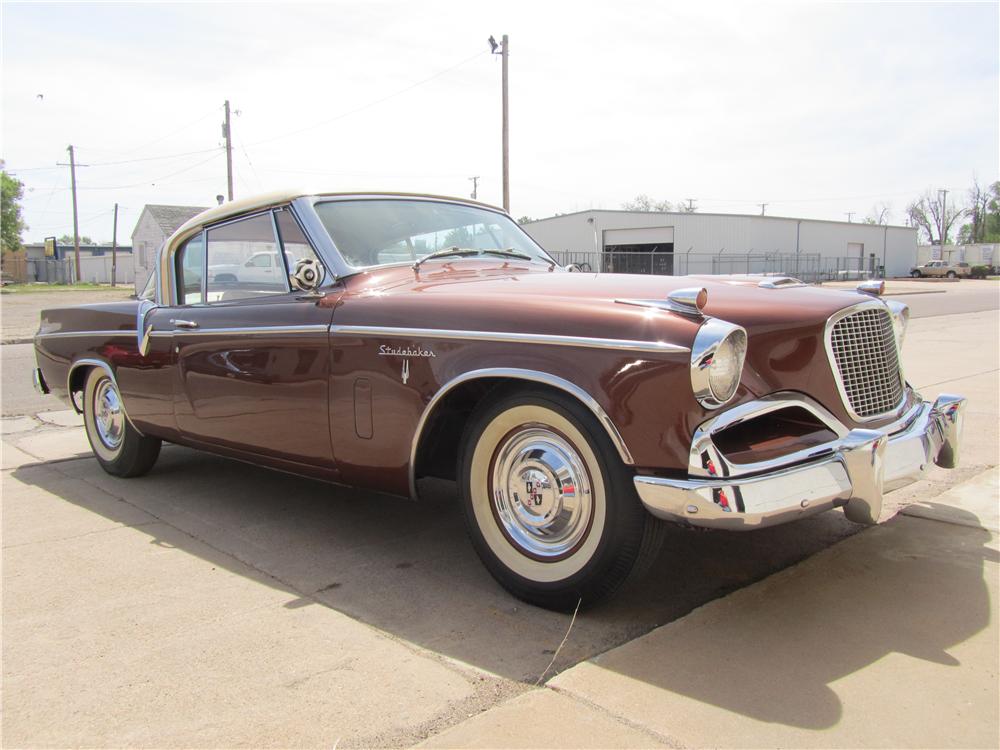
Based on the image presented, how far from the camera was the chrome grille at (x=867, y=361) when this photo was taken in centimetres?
292

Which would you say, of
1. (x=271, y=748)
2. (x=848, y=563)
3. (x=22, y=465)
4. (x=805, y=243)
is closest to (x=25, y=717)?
(x=271, y=748)

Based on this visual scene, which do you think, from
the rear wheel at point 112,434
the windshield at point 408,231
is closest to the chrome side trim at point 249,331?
the windshield at point 408,231

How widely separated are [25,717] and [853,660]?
8.15ft

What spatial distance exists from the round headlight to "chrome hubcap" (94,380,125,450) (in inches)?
156

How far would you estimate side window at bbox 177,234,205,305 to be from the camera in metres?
4.53

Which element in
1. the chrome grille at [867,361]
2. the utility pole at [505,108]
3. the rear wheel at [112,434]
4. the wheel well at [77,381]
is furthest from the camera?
the utility pole at [505,108]

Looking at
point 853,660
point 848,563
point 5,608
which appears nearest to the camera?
point 853,660

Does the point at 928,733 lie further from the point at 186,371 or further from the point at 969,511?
the point at 186,371

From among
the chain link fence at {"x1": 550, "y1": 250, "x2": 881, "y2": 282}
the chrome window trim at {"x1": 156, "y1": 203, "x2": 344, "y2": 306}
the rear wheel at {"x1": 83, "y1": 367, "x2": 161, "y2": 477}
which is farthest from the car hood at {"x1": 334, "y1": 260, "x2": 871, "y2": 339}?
the chain link fence at {"x1": 550, "y1": 250, "x2": 881, "y2": 282}

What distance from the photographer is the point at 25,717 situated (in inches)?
90.8

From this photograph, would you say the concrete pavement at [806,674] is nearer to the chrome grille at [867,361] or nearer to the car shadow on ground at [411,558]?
the car shadow on ground at [411,558]

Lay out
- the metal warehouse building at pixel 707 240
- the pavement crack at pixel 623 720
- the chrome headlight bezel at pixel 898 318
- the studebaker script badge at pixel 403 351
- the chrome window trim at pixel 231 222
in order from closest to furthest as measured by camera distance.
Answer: the pavement crack at pixel 623 720, the studebaker script badge at pixel 403 351, the chrome headlight bezel at pixel 898 318, the chrome window trim at pixel 231 222, the metal warehouse building at pixel 707 240

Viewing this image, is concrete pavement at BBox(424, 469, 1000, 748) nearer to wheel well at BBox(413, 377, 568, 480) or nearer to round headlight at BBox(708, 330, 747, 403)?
round headlight at BBox(708, 330, 747, 403)

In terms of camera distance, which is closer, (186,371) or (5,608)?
(5,608)
